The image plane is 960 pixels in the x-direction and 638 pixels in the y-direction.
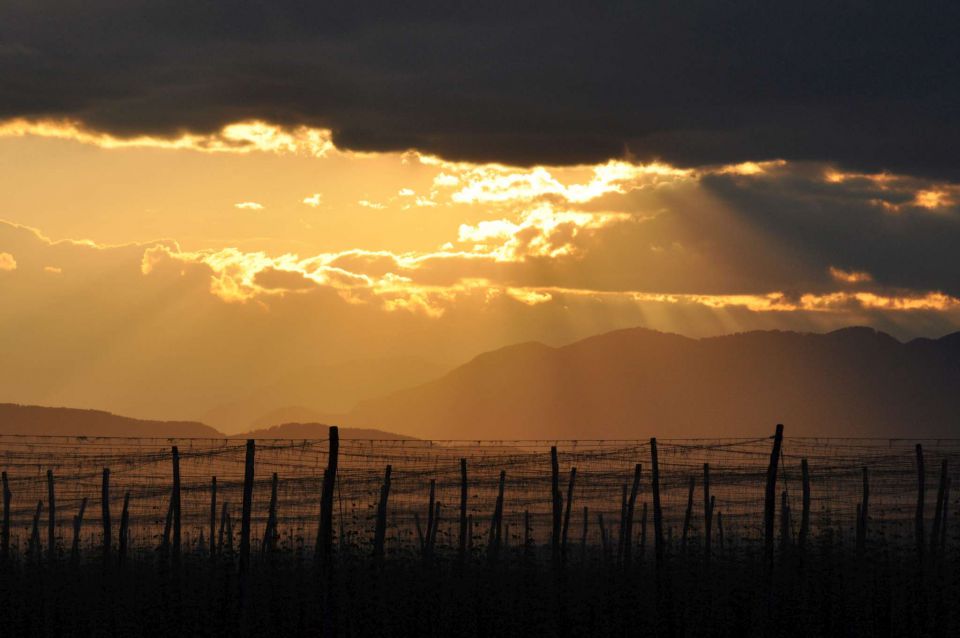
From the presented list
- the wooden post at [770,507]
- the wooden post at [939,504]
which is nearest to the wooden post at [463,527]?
the wooden post at [770,507]

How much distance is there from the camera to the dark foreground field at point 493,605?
29.0 m

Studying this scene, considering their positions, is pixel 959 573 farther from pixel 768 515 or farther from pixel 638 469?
pixel 638 469

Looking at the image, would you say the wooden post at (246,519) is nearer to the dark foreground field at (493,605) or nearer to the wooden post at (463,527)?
the dark foreground field at (493,605)

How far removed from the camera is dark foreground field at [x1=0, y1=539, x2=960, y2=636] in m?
29.0

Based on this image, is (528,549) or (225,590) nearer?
(225,590)

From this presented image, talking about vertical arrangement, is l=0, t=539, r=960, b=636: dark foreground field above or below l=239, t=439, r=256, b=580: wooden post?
below

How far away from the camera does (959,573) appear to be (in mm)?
30766

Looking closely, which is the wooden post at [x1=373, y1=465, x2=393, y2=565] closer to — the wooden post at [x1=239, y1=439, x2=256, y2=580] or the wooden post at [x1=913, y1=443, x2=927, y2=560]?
the wooden post at [x1=239, y1=439, x2=256, y2=580]

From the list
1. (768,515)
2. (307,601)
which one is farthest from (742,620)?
(307,601)

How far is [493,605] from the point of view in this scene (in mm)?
30547

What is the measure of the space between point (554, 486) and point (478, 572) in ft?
19.4

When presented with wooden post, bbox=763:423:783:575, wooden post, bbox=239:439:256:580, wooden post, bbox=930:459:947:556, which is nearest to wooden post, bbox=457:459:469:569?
wooden post, bbox=239:439:256:580

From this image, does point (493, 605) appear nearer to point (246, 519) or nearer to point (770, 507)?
point (246, 519)

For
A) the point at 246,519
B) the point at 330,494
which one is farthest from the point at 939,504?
the point at 246,519
